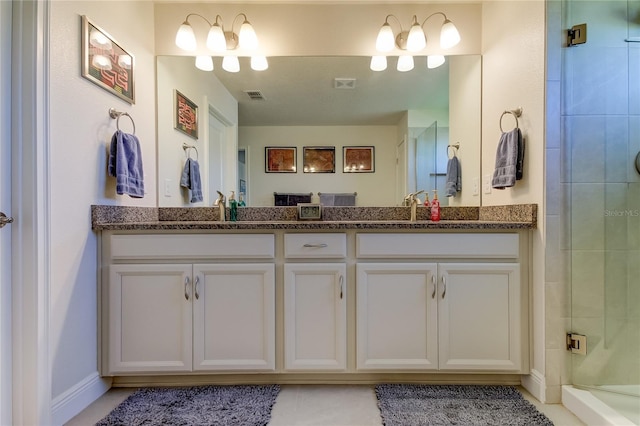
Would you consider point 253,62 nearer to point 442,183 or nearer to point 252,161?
point 252,161

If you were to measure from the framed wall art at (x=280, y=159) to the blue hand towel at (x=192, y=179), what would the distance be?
0.47 m

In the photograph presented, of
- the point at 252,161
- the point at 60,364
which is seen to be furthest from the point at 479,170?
the point at 60,364

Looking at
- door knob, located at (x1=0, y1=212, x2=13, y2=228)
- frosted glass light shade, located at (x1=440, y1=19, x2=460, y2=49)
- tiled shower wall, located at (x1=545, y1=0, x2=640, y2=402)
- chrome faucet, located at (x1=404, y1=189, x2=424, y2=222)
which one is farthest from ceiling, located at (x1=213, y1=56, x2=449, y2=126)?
door knob, located at (x1=0, y1=212, x2=13, y2=228)

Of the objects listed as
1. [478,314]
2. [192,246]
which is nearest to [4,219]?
[192,246]

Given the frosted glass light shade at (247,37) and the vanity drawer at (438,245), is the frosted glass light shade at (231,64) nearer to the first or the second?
the frosted glass light shade at (247,37)

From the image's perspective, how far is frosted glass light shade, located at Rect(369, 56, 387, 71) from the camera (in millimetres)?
2041

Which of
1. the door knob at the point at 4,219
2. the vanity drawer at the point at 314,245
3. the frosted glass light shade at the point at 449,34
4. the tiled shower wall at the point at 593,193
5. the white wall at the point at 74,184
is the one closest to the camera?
the door knob at the point at 4,219

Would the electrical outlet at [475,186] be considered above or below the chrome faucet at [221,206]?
above

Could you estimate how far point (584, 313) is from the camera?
145cm

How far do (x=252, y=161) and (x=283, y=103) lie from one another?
0.46 meters

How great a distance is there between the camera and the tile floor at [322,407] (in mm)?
1324

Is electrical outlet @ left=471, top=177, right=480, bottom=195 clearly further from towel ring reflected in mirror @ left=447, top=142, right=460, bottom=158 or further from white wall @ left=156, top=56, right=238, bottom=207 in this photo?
white wall @ left=156, top=56, right=238, bottom=207

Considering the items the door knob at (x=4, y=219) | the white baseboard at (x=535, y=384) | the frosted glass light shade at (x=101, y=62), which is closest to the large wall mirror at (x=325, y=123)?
the frosted glass light shade at (x=101, y=62)

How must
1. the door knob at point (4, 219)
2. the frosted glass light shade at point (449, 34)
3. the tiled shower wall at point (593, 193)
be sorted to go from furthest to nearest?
1. the frosted glass light shade at point (449, 34)
2. the tiled shower wall at point (593, 193)
3. the door knob at point (4, 219)
